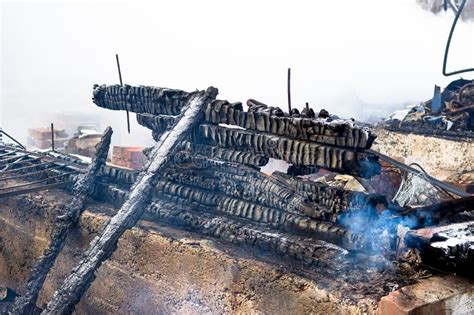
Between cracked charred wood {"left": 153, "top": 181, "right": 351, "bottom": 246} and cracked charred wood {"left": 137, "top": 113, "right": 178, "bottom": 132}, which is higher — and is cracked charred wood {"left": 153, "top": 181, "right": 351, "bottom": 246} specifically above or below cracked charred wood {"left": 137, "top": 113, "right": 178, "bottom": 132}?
below

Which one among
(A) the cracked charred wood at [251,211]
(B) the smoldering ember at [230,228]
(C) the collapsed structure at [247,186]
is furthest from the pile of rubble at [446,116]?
(A) the cracked charred wood at [251,211]

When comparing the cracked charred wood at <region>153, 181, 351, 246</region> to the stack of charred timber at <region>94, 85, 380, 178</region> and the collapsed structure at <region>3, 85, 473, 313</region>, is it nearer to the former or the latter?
the collapsed structure at <region>3, 85, 473, 313</region>

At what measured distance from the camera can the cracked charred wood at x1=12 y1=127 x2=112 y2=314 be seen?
14.9ft

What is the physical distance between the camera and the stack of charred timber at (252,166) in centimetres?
355

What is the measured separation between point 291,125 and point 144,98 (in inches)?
76.6

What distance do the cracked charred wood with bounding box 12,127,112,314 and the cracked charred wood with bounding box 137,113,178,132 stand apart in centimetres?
54

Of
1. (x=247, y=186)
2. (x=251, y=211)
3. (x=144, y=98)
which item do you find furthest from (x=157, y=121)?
(x=251, y=211)

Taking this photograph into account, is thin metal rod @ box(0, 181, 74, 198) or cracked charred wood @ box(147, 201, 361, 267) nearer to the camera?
cracked charred wood @ box(147, 201, 361, 267)

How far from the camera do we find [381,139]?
1254 cm

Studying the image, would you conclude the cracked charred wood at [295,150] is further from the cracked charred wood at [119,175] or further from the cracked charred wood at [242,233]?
the cracked charred wood at [119,175]

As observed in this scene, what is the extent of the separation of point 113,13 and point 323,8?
1161 cm

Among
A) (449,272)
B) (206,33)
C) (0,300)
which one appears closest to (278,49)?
(206,33)

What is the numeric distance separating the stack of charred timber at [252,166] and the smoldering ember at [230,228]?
0.01m

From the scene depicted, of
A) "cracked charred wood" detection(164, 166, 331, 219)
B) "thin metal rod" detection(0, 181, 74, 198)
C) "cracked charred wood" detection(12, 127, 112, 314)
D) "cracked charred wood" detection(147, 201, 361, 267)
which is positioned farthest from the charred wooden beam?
"thin metal rod" detection(0, 181, 74, 198)
